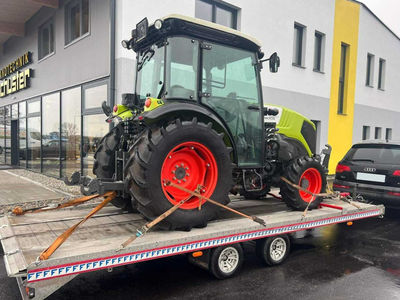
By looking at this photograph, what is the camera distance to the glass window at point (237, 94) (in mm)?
4152

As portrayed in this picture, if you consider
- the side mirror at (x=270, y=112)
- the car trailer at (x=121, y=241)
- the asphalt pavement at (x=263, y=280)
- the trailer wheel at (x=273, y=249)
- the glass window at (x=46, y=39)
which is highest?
the glass window at (x=46, y=39)

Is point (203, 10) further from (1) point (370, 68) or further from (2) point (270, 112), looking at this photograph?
(1) point (370, 68)

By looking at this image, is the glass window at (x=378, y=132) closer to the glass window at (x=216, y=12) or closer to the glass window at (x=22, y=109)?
the glass window at (x=216, y=12)

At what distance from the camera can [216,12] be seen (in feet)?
31.1

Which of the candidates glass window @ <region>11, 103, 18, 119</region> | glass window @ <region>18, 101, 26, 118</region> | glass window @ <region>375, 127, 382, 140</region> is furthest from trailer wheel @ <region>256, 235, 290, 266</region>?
glass window @ <region>375, 127, 382, 140</region>

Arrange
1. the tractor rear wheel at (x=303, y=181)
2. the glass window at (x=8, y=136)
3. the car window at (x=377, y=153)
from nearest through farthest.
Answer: the tractor rear wheel at (x=303, y=181) → the car window at (x=377, y=153) → the glass window at (x=8, y=136)

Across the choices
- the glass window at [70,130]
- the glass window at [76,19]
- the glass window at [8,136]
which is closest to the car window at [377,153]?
the glass window at [70,130]

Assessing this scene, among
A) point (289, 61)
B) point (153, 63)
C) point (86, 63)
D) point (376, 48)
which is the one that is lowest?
point (153, 63)

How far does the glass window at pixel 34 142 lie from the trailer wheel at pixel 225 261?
33.8 feet

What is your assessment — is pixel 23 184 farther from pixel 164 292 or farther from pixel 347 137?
Answer: pixel 347 137

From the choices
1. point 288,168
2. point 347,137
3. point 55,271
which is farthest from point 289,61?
point 55,271

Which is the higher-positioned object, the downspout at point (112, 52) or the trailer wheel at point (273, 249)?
the downspout at point (112, 52)

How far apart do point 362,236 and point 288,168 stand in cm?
208

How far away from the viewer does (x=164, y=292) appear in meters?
3.53
